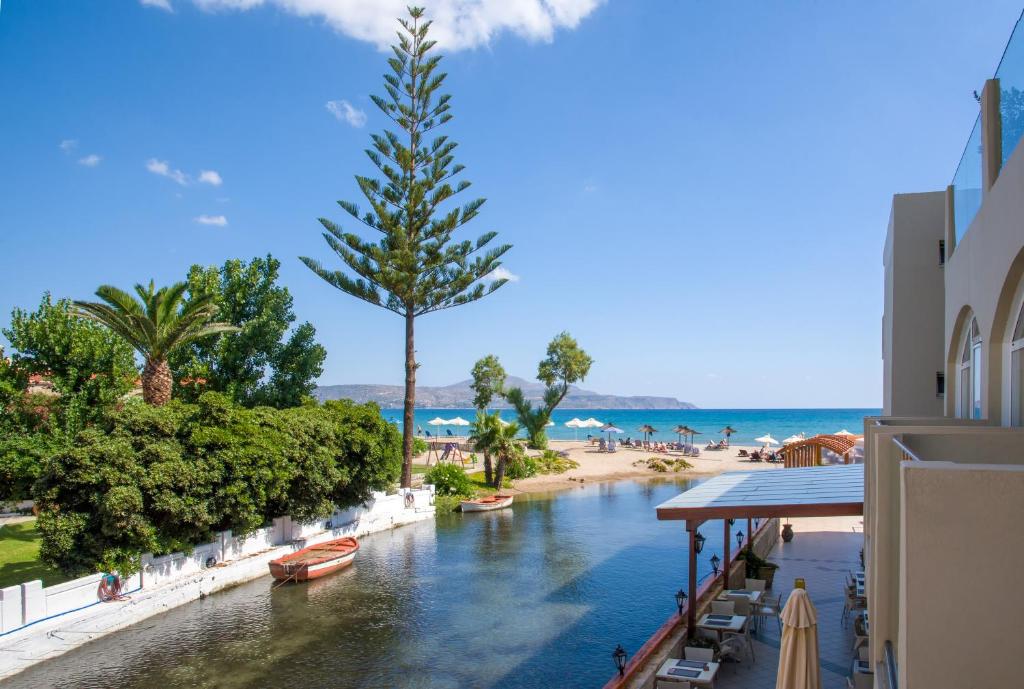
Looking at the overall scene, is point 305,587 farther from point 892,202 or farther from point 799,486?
point 892,202

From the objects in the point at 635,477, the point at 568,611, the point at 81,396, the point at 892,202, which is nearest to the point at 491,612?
the point at 568,611

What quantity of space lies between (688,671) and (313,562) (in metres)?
9.66

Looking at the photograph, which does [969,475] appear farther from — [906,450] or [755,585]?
[755,585]

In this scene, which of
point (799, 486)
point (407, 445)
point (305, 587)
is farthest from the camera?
point (407, 445)

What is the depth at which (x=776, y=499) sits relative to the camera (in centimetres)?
830

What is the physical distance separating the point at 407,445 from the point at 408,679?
1457cm

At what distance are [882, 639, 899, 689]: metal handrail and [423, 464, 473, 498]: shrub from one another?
22.4 m

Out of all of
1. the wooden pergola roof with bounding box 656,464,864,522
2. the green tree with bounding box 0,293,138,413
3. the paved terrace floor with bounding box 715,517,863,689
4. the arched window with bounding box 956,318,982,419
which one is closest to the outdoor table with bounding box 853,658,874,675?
the paved terrace floor with bounding box 715,517,863,689

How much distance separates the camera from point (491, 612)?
42.4ft

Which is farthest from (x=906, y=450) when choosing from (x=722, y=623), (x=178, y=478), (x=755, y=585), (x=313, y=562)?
(x=313, y=562)

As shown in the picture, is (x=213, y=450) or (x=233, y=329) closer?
(x=213, y=450)

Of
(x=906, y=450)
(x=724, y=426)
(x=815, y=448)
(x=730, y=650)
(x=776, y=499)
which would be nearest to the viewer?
(x=906, y=450)

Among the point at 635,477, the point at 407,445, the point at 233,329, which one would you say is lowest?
the point at 635,477

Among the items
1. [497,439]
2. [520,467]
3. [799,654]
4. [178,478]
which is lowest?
[520,467]
